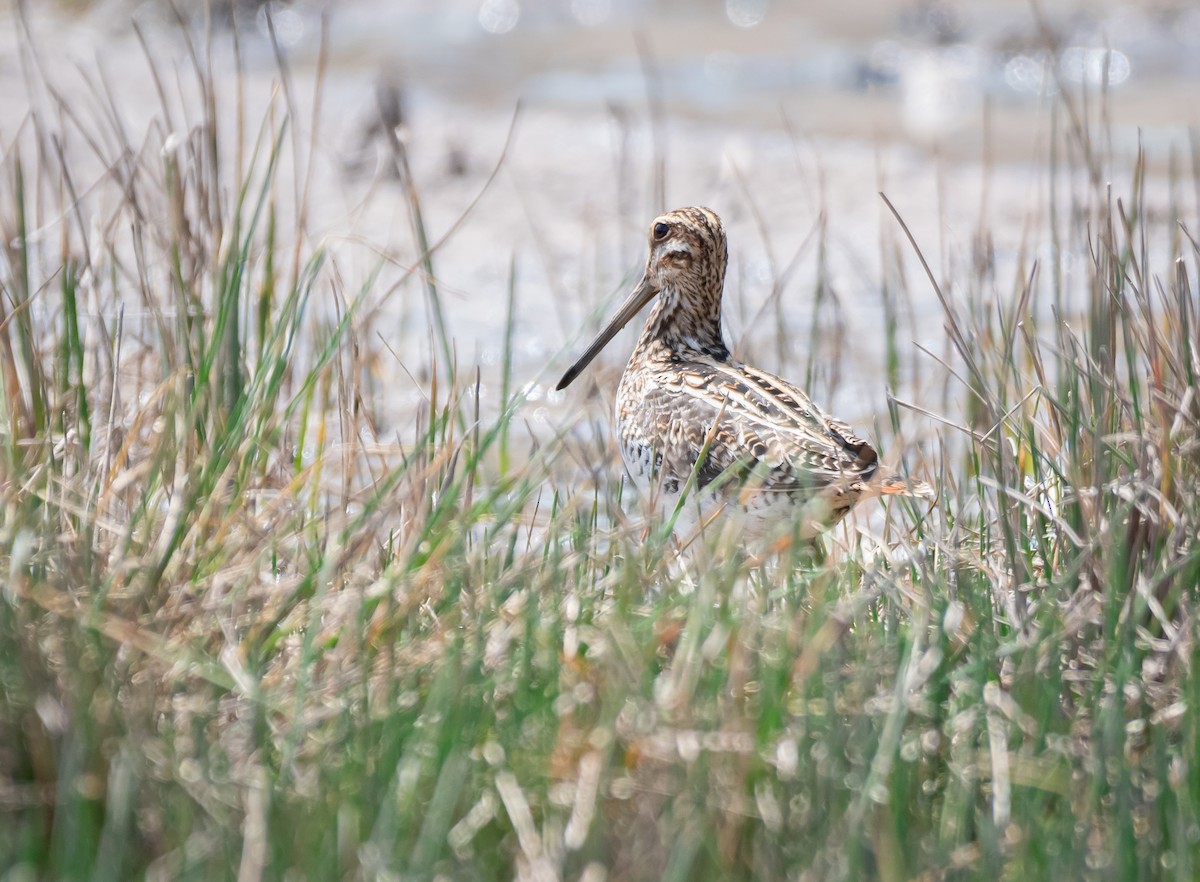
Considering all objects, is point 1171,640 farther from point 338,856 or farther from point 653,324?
point 653,324

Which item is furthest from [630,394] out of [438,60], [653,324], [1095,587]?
[438,60]

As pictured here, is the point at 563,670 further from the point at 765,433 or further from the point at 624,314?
the point at 624,314

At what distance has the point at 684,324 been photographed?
174 inches

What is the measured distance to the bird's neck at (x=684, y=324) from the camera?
4.38 m

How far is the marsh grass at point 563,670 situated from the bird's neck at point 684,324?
4.07ft

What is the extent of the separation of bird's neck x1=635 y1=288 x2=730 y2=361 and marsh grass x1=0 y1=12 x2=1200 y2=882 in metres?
1.24

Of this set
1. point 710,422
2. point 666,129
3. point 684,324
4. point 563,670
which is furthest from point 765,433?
point 666,129

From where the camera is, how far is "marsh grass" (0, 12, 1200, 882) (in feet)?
7.18

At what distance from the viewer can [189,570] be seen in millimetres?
2680

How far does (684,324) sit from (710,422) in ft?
2.33

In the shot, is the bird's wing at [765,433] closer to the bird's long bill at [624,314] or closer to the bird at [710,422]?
the bird at [710,422]

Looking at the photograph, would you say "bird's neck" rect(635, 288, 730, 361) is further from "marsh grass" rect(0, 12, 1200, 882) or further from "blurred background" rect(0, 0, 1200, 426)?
"marsh grass" rect(0, 12, 1200, 882)

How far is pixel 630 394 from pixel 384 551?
127 cm

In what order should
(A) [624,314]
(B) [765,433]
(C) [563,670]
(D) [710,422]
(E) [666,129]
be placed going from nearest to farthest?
1. (C) [563,670]
2. (B) [765,433]
3. (D) [710,422]
4. (A) [624,314]
5. (E) [666,129]
